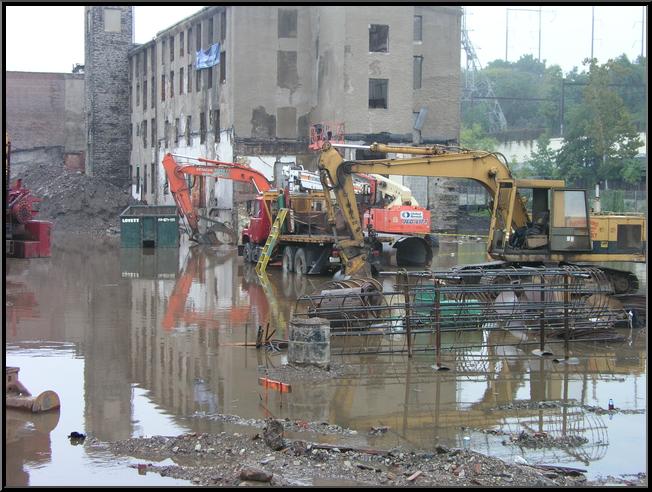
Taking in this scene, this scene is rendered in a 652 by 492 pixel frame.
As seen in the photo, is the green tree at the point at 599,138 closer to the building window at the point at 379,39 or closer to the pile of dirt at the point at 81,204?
the building window at the point at 379,39

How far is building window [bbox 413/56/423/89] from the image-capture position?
2035 inches

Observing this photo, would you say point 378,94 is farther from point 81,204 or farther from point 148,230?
point 81,204

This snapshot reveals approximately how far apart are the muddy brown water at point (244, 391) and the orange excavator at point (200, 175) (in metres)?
17.7

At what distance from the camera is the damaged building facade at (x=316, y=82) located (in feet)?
154

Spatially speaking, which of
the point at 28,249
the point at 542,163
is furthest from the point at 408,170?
the point at 542,163

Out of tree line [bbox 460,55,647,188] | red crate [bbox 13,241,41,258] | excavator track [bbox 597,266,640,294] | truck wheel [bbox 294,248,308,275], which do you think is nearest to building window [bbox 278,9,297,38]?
tree line [bbox 460,55,647,188]

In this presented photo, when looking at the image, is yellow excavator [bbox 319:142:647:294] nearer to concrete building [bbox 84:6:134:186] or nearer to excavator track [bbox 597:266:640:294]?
excavator track [bbox 597:266:640:294]

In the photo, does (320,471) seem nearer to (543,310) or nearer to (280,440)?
(280,440)

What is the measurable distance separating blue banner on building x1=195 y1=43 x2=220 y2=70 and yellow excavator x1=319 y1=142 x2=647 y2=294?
2840 cm

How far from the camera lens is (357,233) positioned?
80.7 feet

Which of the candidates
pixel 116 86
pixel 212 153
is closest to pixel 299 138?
pixel 212 153

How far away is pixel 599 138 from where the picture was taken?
55875 millimetres

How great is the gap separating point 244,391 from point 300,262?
613 inches

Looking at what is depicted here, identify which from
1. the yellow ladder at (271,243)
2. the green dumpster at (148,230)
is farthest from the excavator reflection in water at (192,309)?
the green dumpster at (148,230)
